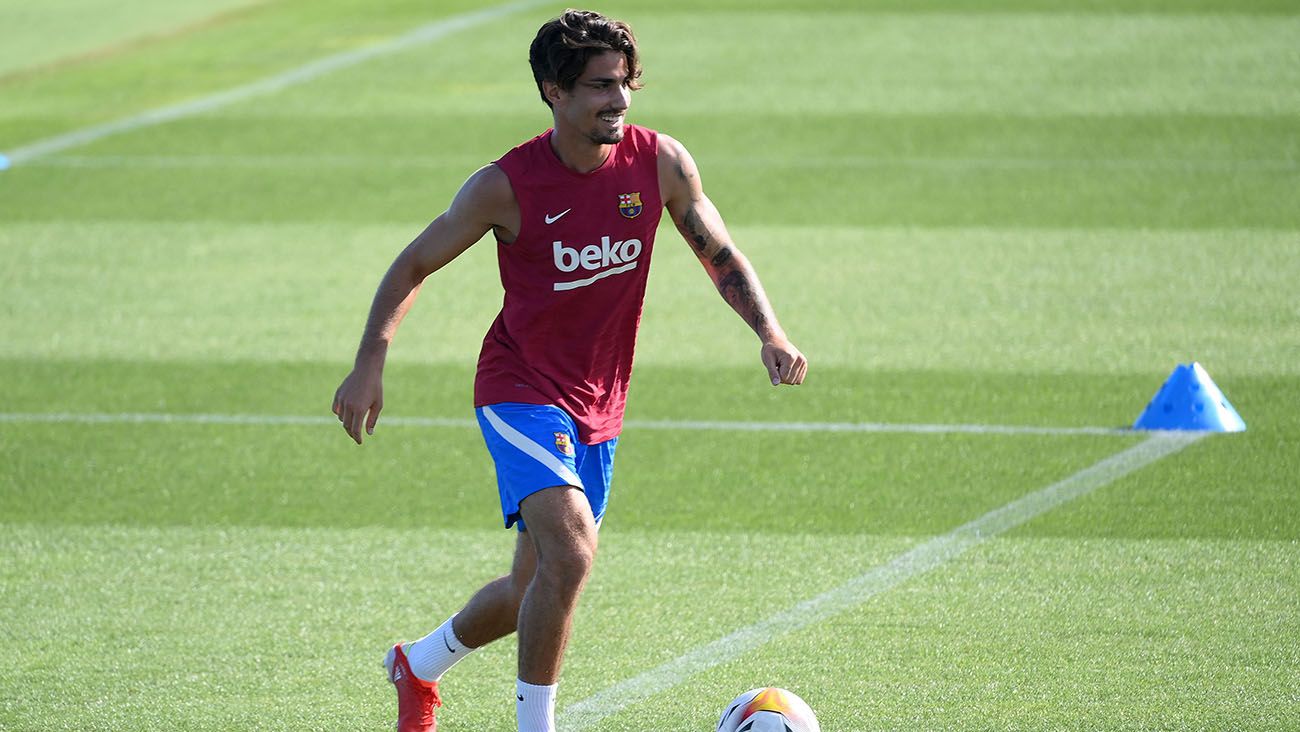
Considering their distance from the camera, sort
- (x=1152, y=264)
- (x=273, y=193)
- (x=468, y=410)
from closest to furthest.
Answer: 1. (x=468, y=410)
2. (x=1152, y=264)
3. (x=273, y=193)

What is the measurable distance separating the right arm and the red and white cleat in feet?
2.75

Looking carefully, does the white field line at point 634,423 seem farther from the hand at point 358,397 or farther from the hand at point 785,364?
the hand at point 358,397

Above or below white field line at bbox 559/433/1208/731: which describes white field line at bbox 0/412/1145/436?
below

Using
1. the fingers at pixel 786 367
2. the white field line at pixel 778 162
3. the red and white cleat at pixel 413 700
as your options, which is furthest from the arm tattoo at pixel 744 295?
the white field line at pixel 778 162

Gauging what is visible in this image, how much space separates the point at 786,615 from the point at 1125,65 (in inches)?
509

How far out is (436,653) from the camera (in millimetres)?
5754

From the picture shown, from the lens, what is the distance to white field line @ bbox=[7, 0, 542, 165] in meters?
16.7

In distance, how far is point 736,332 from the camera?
1109cm

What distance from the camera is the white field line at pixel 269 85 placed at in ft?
54.6

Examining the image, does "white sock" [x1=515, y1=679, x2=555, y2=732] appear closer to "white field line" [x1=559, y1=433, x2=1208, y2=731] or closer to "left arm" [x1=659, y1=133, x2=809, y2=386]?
"white field line" [x1=559, y1=433, x2=1208, y2=731]

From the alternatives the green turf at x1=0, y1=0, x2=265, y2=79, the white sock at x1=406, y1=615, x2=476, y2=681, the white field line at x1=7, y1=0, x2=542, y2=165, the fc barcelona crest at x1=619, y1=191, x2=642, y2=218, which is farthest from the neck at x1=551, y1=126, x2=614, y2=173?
the green turf at x1=0, y1=0, x2=265, y2=79

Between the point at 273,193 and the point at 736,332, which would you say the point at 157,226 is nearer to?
the point at 273,193

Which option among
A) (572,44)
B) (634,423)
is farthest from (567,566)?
(634,423)

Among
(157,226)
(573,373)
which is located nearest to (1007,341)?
(573,373)
